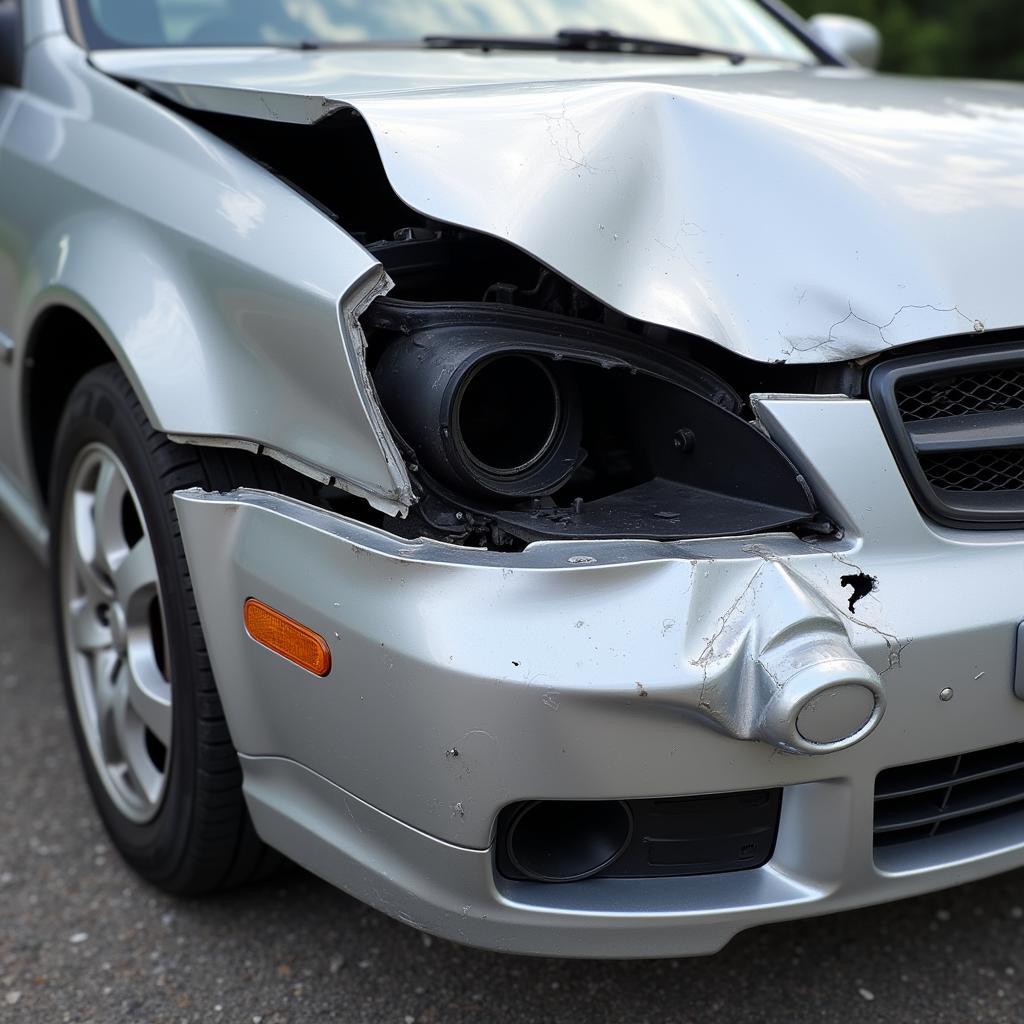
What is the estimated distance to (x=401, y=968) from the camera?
1892 mm

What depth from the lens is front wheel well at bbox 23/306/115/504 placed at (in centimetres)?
215

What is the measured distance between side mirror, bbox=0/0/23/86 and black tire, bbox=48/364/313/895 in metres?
0.84

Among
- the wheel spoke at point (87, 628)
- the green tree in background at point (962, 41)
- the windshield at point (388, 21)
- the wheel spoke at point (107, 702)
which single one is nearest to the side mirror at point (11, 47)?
the windshield at point (388, 21)

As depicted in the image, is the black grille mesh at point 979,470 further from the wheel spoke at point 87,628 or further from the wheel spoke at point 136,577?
the wheel spoke at point 87,628

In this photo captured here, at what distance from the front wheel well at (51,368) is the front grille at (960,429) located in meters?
1.28

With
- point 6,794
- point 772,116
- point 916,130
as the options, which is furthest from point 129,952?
point 916,130

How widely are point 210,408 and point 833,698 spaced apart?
884 mm

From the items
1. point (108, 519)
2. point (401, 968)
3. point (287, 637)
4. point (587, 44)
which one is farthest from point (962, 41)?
point (287, 637)

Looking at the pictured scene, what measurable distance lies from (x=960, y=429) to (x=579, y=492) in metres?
0.51

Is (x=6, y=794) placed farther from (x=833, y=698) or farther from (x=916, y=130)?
(x=916, y=130)

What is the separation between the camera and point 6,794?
244 centimetres

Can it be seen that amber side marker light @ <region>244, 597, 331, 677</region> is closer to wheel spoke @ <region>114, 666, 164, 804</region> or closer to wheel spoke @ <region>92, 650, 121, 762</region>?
wheel spoke @ <region>114, 666, 164, 804</region>

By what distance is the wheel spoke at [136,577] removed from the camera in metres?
1.86

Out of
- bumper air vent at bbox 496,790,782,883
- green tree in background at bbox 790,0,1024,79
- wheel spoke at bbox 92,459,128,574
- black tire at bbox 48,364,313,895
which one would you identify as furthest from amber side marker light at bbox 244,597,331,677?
green tree in background at bbox 790,0,1024,79
